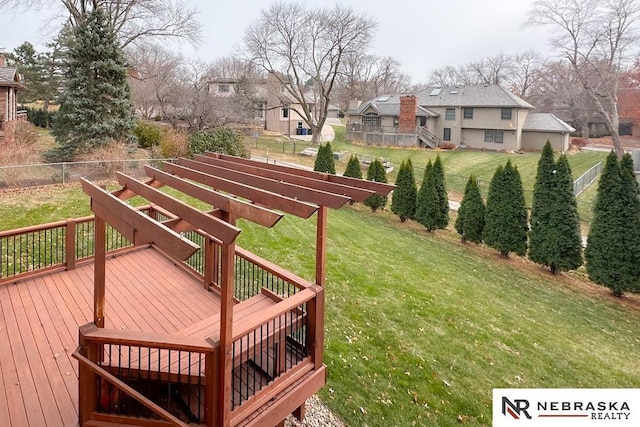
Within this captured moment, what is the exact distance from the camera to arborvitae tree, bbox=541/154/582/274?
11.3 metres

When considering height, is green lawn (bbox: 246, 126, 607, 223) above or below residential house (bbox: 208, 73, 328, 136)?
below

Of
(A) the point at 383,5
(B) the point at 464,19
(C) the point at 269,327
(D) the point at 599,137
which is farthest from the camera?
(D) the point at 599,137

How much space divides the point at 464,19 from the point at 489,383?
28040mm

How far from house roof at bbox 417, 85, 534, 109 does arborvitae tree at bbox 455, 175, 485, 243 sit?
21.5m

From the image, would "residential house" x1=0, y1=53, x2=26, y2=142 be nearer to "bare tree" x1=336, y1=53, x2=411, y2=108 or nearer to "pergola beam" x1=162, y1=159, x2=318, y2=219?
"pergola beam" x1=162, y1=159, x2=318, y2=219

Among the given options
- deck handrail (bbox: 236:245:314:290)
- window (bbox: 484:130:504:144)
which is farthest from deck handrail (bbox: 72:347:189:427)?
window (bbox: 484:130:504:144)

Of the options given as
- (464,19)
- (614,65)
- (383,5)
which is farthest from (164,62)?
(614,65)

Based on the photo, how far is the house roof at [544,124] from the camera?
3158 centimetres

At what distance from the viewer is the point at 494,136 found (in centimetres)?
3262

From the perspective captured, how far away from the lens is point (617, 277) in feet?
34.0

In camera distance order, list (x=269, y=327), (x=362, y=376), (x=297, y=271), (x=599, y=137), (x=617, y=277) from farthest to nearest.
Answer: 1. (x=599, y=137)
2. (x=617, y=277)
3. (x=297, y=271)
4. (x=362, y=376)
5. (x=269, y=327)

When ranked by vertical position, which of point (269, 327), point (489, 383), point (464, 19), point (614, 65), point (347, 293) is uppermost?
point (464, 19)

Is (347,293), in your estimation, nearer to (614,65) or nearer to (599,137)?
(614,65)

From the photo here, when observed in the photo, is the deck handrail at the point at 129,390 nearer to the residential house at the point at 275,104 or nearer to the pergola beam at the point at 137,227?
the pergola beam at the point at 137,227
